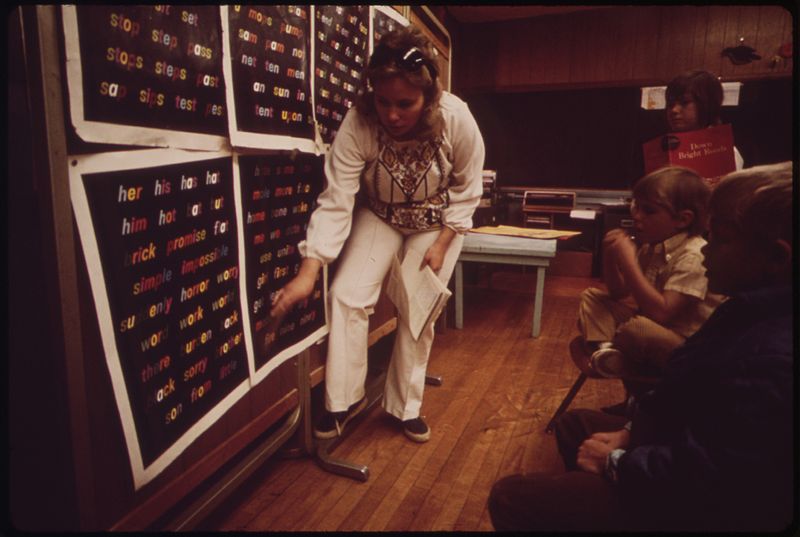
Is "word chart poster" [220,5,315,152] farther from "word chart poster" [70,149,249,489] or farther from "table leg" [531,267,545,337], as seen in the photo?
"table leg" [531,267,545,337]

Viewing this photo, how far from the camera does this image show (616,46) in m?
4.78

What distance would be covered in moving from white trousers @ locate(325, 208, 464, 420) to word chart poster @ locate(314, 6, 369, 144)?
0.33 m

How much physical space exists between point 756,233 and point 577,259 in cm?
421

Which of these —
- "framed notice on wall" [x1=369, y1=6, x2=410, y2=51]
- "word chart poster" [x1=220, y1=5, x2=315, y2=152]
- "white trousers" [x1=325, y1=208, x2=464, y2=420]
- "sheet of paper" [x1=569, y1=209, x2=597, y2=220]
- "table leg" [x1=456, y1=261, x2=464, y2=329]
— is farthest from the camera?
"sheet of paper" [x1=569, y1=209, x2=597, y2=220]

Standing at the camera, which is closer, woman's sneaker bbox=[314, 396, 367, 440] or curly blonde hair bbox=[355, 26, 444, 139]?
curly blonde hair bbox=[355, 26, 444, 139]

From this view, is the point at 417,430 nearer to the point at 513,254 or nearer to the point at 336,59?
the point at 336,59

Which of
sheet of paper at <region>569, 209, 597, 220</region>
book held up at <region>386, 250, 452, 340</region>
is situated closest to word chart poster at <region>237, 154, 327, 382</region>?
book held up at <region>386, 250, 452, 340</region>

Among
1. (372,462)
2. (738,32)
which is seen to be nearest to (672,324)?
(372,462)

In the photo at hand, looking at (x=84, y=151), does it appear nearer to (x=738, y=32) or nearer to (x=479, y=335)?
(x=479, y=335)

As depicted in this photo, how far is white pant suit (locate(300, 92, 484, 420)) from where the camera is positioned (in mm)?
1519

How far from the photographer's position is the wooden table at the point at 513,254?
302 centimetres

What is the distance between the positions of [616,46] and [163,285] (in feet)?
16.3

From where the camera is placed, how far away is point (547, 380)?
2400 millimetres

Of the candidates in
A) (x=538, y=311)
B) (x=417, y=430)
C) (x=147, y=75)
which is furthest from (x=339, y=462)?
(x=538, y=311)
